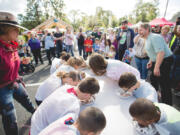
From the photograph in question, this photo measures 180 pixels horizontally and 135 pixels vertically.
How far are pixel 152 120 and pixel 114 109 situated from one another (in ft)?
1.43

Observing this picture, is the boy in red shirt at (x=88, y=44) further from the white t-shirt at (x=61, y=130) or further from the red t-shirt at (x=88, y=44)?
the white t-shirt at (x=61, y=130)

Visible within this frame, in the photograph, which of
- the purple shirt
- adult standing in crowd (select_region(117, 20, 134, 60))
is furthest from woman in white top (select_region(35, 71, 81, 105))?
the purple shirt

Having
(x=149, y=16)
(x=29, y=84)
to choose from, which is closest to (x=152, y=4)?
(x=149, y=16)

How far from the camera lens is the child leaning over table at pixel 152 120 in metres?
1.03

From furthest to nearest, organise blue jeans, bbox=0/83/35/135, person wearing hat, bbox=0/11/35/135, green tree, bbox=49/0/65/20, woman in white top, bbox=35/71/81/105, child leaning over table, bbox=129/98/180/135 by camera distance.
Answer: green tree, bbox=49/0/65/20, woman in white top, bbox=35/71/81/105, blue jeans, bbox=0/83/35/135, person wearing hat, bbox=0/11/35/135, child leaning over table, bbox=129/98/180/135

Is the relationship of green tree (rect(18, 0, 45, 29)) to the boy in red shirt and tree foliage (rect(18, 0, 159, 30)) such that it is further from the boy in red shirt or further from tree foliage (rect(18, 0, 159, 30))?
the boy in red shirt

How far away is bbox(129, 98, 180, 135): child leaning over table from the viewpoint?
1.03m

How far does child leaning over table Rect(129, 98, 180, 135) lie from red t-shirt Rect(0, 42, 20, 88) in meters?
1.36

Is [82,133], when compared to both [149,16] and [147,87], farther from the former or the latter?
[149,16]

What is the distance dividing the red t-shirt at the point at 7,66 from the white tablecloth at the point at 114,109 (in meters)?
0.92

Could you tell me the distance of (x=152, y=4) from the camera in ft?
123

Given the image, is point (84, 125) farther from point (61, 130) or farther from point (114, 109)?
point (114, 109)

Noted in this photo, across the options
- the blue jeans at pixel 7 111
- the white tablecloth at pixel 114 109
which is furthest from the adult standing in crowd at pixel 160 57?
the blue jeans at pixel 7 111

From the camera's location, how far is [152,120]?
1.06m
